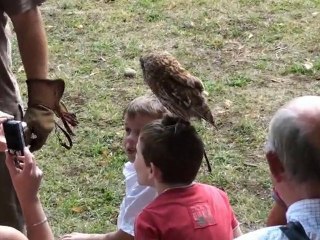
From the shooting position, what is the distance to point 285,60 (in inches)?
259

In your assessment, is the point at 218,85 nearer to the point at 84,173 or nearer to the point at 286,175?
the point at 84,173

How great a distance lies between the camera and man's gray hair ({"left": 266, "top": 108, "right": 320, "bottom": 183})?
200 cm

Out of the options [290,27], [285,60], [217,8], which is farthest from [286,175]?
[217,8]

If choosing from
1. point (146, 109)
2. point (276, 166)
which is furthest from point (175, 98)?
point (276, 166)

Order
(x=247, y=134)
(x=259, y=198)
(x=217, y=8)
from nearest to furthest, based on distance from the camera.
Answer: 1. (x=259, y=198)
2. (x=247, y=134)
3. (x=217, y=8)

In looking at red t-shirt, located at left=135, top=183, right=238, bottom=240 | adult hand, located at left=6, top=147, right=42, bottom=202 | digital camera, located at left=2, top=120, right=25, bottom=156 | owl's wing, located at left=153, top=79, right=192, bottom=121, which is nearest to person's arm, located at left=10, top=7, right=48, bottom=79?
owl's wing, located at left=153, top=79, right=192, bottom=121

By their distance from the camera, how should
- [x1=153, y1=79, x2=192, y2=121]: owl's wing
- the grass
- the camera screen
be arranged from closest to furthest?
the camera screen
[x1=153, y1=79, x2=192, y2=121]: owl's wing
the grass

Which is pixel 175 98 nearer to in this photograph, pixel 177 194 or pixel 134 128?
pixel 134 128

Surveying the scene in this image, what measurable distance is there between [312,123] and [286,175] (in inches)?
6.1

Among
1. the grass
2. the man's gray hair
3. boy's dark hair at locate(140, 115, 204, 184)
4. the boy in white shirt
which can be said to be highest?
the man's gray hair

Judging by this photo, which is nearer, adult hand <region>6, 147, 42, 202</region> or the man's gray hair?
the man's gray hair

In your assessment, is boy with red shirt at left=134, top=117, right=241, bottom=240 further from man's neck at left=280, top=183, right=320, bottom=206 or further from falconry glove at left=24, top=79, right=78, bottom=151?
man's neck at left=280, top=183, right=320, bottom=206

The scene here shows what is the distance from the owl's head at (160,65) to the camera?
10.9 feet

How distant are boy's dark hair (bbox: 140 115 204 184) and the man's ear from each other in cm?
72
